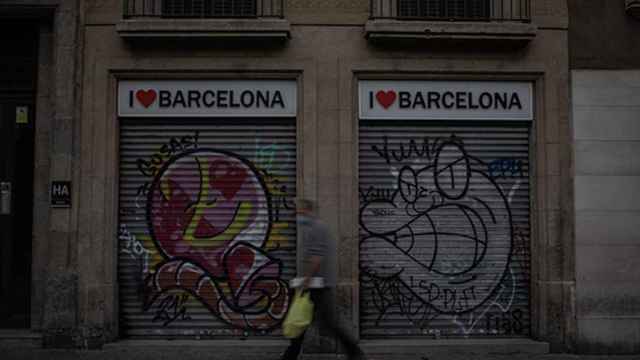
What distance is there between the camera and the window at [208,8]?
10273mm

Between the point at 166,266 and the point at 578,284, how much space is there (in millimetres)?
5728

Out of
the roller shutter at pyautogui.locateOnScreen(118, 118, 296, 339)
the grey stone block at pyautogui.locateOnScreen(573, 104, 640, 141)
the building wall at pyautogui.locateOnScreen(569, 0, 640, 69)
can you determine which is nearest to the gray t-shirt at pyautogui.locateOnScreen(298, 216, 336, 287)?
the roller shutter at pyautogui.locateOnScreen(118, 118, 296, 339)

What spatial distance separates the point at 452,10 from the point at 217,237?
4688 millimetres

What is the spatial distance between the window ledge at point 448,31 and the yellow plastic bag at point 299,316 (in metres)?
3.93

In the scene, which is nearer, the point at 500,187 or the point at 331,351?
the point at 331,351

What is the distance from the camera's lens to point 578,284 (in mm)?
9961

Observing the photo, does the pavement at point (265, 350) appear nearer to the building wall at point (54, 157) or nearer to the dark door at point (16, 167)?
the building wall at point (54, 157)

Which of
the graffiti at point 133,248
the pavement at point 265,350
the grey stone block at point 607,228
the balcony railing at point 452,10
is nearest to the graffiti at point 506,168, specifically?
the grey stone block at point 607,228

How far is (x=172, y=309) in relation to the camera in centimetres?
1006

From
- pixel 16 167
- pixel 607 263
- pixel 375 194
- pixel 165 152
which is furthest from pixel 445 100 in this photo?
pixel 16 167

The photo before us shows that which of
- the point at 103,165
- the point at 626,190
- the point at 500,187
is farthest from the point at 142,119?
the point at 626,190

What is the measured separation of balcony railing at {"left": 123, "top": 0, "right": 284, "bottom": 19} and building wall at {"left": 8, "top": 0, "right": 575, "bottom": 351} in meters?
0.34

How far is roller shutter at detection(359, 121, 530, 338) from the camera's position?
1014 centimetres

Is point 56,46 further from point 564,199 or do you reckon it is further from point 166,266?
point 564,199
